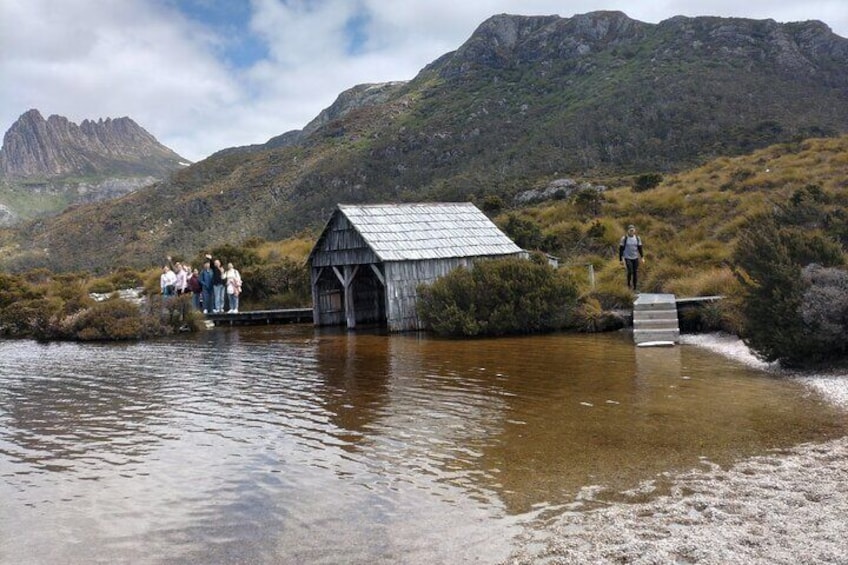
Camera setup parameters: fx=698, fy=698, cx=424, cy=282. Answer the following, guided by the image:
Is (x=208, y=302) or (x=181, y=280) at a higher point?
(x=181, y=280)

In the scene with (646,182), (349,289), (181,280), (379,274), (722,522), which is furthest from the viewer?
(646,182)

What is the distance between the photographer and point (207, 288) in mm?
25156

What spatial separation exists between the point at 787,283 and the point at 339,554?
29.5ft

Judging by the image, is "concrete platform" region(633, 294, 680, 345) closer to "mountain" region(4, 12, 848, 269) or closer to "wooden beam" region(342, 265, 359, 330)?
"wooden beam" region(342, 265, 359, 330)

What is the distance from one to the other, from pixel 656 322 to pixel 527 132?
5330cm

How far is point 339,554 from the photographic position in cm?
489

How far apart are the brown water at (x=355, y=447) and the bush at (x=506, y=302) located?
381 centimetres

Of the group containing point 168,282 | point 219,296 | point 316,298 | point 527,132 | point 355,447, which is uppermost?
point 527,132

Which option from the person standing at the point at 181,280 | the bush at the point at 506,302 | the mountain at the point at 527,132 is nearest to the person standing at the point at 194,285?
the person standing at the point at 181,280

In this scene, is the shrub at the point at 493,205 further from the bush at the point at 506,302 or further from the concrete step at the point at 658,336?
the concrete step at the point at 658,336

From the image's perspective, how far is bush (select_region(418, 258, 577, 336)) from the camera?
17219 mm

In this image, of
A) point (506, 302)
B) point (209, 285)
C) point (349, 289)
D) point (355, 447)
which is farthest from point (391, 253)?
point (355, 447)

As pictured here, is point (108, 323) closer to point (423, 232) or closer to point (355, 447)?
point (423, 232)

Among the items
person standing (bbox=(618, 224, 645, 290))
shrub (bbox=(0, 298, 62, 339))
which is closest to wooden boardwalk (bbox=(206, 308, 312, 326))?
shrub (bbox=(0, 298, 62, 339))
